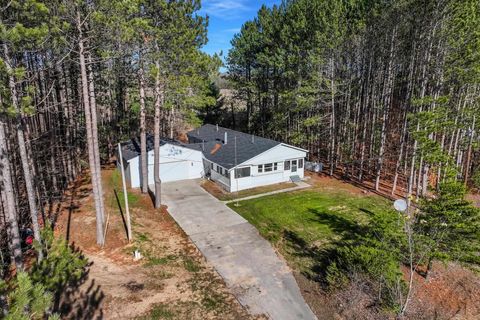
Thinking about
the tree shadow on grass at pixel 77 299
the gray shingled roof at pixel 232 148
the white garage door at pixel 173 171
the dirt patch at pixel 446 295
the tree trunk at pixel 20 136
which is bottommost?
the dirt patch at pixel 446 295

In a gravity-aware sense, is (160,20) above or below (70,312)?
above

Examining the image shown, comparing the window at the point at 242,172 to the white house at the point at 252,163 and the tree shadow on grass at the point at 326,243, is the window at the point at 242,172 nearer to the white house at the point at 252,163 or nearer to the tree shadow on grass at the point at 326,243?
the white house at the point at 252,163

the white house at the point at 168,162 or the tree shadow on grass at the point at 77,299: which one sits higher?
the white house at the point at 168,162

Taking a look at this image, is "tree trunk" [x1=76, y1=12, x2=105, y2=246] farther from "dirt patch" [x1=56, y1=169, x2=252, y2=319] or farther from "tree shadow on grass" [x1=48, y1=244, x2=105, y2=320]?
"tree shadow on grass" [x1=48, y1=244, x2=105, y2=320]

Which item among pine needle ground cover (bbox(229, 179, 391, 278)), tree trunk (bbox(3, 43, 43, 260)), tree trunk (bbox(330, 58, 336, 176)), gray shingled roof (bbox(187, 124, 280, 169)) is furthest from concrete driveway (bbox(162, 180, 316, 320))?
tree trunk (bbox(330, 58, 336, 176))

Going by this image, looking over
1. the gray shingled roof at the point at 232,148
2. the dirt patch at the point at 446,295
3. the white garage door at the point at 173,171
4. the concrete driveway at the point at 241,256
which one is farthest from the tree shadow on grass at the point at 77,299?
the white garage door at the point at 173,171

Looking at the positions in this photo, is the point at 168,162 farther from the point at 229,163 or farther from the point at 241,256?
the point at 241,256

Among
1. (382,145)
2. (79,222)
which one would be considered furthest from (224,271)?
(382,145)

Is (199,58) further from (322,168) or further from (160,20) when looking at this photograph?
(322,168)
